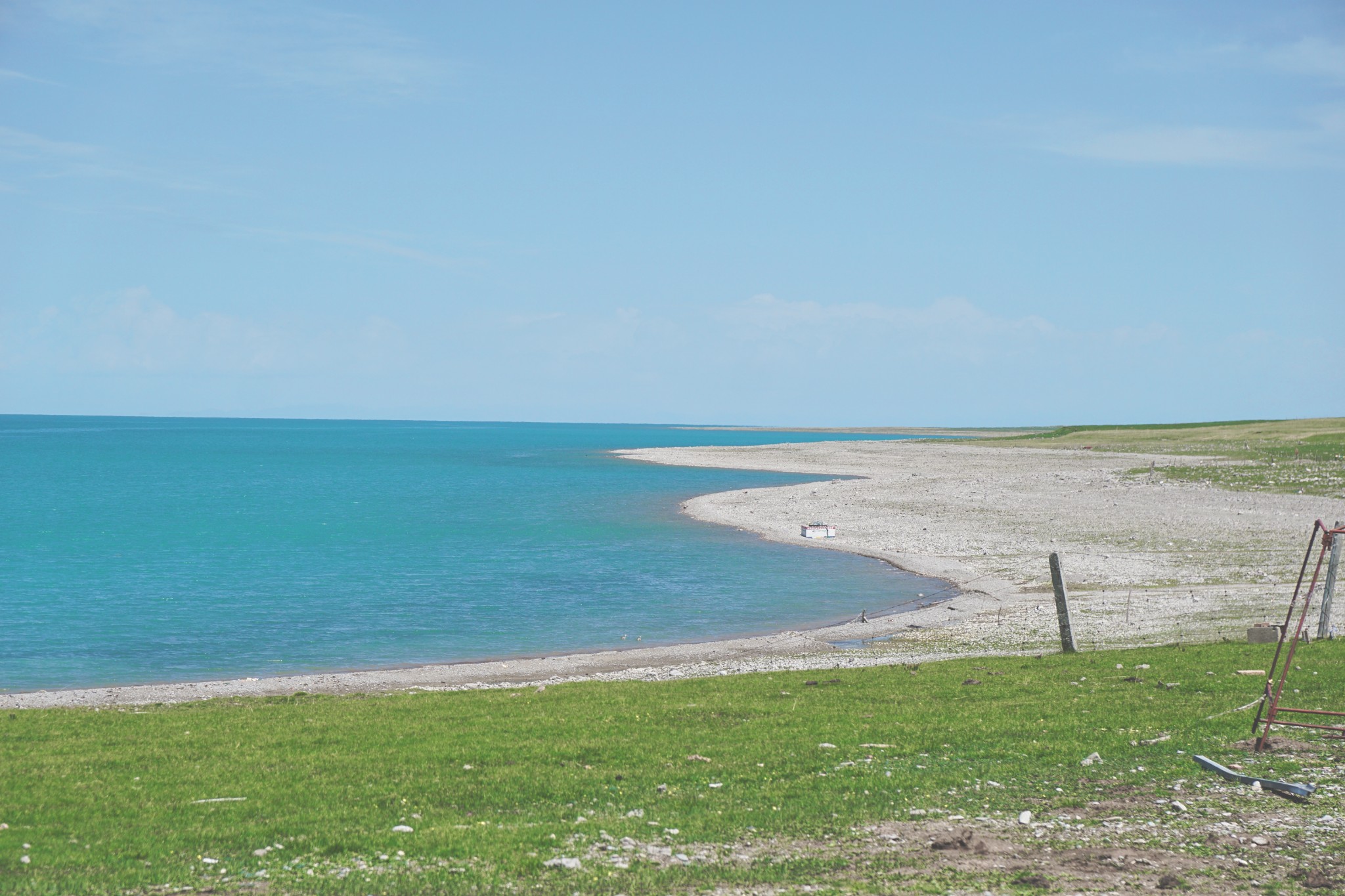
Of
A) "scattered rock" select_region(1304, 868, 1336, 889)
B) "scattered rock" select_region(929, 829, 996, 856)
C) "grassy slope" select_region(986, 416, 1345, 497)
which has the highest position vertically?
"grassy slope" select_region(986, 416, 1345, 497)

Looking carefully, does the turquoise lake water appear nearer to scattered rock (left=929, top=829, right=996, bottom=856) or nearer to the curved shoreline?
the curved shoreline

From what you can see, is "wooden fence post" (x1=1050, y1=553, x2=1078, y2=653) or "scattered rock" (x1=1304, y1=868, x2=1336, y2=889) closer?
"scattered rock" (x1=1304, y1=868, x2=1336, y2=889)

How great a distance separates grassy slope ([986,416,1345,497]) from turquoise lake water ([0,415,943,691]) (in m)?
44.3

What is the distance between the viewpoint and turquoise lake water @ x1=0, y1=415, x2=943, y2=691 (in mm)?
35094

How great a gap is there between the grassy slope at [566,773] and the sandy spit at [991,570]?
21.3ft

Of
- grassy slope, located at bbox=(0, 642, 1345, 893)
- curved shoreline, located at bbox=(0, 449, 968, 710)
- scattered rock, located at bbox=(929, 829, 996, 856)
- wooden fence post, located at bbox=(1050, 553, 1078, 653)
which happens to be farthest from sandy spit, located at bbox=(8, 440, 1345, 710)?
scattered rock, located at bbox=(929, 829, 996, 856)

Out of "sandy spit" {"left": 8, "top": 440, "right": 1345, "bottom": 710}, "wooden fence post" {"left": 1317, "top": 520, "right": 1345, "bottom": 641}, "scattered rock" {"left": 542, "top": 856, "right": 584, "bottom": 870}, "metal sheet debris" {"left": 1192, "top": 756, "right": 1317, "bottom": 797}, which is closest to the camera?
"scattered rock" {"left": 542, "top": 856, "right": 584, "bottom": 870}

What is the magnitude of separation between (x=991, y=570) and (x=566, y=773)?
120 ft

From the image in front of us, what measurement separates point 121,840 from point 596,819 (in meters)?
5.82

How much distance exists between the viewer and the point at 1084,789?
14000mm

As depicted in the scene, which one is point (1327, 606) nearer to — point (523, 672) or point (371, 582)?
point (523, 672)

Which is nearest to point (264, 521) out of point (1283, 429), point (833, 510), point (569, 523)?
point (569, 523)

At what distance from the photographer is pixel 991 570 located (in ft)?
157

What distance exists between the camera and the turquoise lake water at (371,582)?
35.1m
